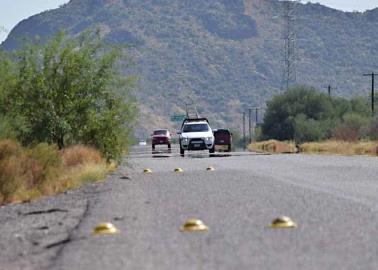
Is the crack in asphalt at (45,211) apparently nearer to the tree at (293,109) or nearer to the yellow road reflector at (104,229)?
the yellow road reflector at (104,229)

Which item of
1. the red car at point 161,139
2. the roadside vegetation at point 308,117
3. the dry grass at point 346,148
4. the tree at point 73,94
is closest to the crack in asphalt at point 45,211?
the tree at point 73,94

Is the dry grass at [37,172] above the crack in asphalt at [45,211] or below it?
above

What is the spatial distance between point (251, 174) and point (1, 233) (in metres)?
16.4

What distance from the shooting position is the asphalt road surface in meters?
12.2

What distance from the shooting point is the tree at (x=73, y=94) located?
35.5 m

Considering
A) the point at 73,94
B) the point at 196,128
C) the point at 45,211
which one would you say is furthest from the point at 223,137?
the point at 45,211

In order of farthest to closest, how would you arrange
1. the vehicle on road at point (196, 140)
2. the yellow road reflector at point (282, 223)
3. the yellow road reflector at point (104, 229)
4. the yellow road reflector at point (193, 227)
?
1. the vehicle on road at point (196, 140)
2. the yellow road reflector at point (282, 223)
3. the yellow road reflector at point (193, 227)
4. the yellow road reflector at point (104, 229)

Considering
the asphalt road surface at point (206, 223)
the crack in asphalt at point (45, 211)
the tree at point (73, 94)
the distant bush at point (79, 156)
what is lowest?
the crack in asphalt at point (45, 211)

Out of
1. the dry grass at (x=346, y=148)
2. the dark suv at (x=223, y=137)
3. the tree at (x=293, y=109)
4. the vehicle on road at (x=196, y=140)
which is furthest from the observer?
the tree at (x=293, y=109)

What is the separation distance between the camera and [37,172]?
28172 millimetres

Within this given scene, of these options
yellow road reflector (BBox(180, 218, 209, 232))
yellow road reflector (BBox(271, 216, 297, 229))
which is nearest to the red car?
yellow road reflector (BBox(271, 216, 297, 229))

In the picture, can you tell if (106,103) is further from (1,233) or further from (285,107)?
(285,107)

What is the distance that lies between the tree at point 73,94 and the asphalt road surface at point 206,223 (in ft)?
27.4

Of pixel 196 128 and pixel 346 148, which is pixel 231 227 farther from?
pixel 346 148
